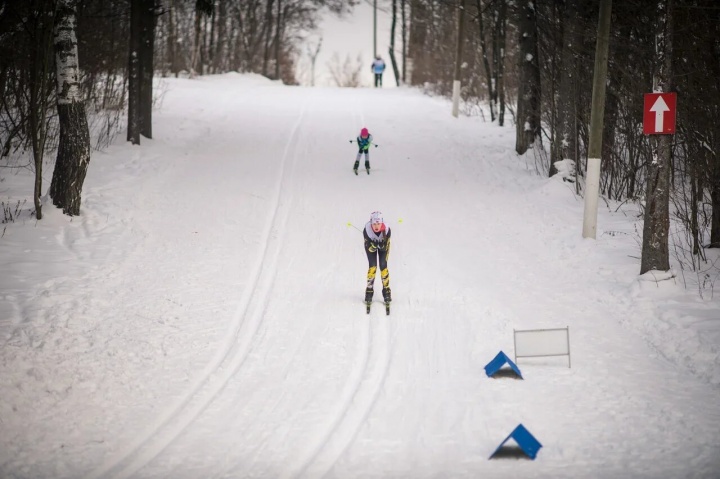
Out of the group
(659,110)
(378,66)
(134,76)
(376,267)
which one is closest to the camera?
(659,110)

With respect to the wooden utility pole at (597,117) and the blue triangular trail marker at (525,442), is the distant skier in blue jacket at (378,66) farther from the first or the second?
the blue triangular trail marker at (525,442)

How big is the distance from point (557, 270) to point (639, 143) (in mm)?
4648

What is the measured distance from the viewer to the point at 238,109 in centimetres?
2872

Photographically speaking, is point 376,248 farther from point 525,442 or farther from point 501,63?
point 501,63

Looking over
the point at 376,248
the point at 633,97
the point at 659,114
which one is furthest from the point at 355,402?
the point at 633,97

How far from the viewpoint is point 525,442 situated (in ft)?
22.1

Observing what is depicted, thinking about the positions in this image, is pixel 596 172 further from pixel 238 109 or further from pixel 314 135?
pixel 238 109

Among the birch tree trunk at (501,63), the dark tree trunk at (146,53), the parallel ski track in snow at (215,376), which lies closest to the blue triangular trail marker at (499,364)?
the parallel ski track in snow at (215,376)

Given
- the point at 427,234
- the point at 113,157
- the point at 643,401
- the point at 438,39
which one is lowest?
the point at 643,401

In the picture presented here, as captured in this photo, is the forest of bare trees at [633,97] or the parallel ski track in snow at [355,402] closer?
the parallel ski track in snow at [355,402]

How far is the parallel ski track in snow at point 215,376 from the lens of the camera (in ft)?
22.0

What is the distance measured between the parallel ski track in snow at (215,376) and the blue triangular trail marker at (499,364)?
3.45 meters

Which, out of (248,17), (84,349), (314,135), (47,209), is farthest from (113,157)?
(248,17)

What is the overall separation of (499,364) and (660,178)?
4890 mm
